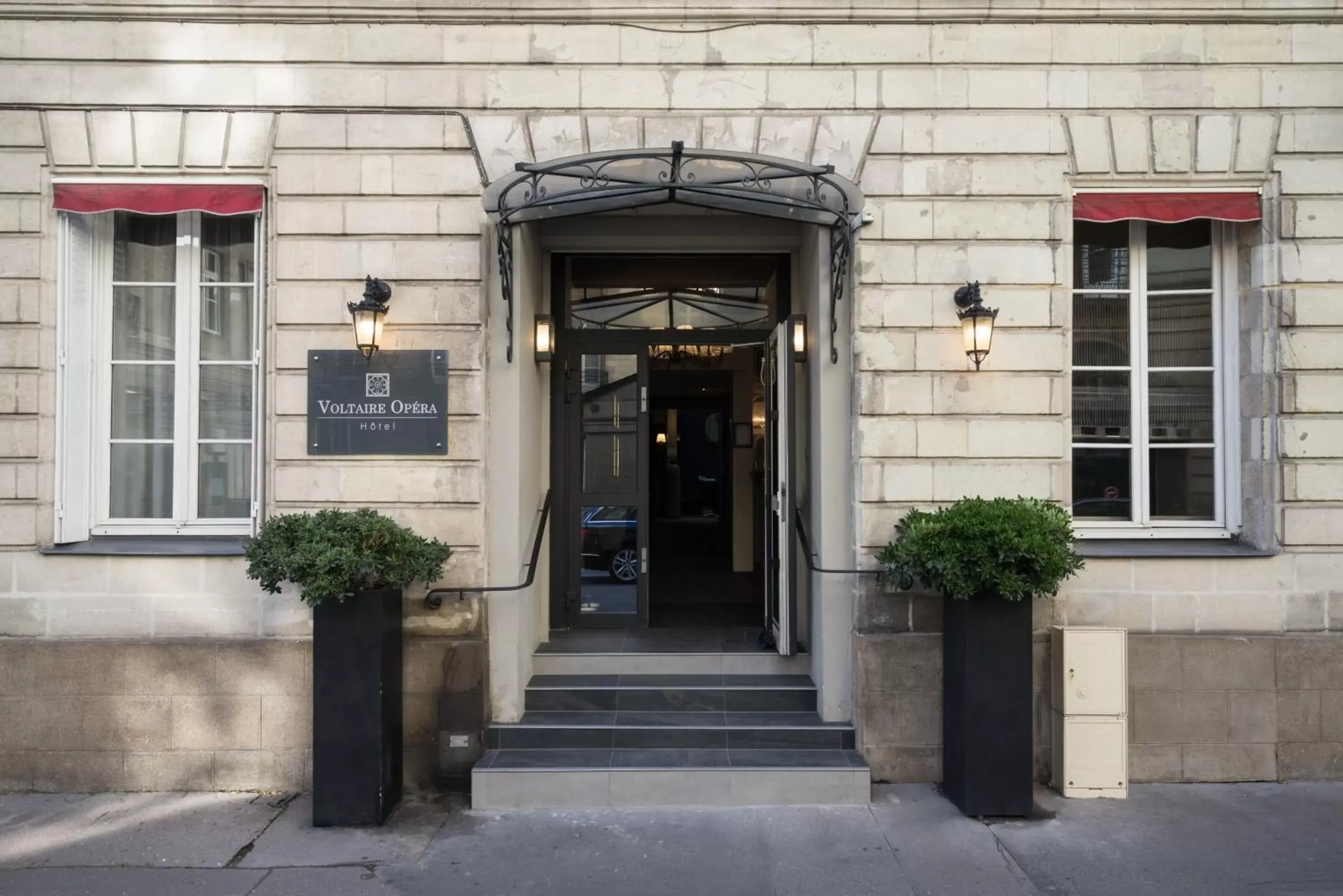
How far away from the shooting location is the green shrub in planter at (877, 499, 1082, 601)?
4852mm

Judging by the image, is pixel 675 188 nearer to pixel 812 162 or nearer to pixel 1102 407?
pixel 812 162

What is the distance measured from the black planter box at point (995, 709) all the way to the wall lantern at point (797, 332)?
218cm

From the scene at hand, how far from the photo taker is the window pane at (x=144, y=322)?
6023 millimetres

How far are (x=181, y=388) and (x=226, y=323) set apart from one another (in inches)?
21.5

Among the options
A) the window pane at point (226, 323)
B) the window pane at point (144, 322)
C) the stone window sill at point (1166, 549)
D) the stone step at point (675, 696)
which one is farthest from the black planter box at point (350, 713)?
the stone window sill at point (1166, 549)

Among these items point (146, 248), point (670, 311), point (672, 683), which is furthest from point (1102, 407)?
point (146, 248)

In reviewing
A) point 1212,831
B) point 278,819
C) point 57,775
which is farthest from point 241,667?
point 1212,831

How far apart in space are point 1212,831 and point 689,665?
3305 mm

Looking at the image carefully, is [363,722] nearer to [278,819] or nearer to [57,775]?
[278,819]

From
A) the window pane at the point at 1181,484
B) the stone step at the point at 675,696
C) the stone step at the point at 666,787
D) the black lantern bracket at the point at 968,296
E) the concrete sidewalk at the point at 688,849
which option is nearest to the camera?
the concrete sidewalk at the point at 688,849

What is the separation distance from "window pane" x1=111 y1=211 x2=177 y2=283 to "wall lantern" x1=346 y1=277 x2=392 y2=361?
166 cm

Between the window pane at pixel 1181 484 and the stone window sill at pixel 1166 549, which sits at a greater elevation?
the window pane at pixel 1181 484

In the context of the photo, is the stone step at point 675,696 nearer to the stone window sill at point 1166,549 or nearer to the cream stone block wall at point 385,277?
the cream stone block wall at point 385,277

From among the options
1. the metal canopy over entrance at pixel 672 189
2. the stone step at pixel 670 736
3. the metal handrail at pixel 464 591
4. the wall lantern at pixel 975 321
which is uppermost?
the metal canopy over entrance at pixel 672 189
